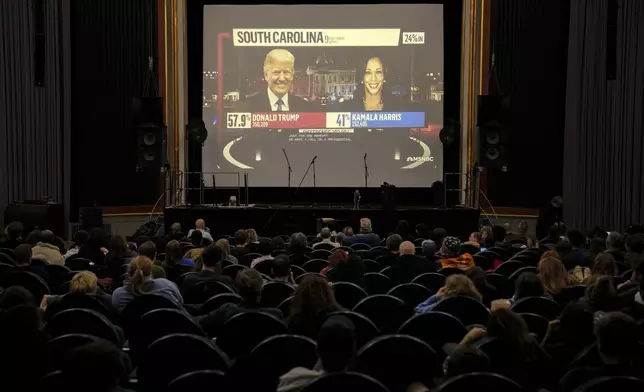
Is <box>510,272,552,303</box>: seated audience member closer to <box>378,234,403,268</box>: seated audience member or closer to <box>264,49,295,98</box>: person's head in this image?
<box>378,234,403,268</box>: seated audience member

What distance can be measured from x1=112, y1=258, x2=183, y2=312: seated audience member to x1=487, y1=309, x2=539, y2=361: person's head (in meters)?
2.83

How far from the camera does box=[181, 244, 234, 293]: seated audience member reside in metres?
6.77

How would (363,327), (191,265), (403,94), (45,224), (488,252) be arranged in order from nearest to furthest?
(363,327) < (191,265) < (488,252) < (45,224) < (403,94)

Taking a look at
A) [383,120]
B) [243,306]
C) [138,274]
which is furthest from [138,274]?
[383,120]

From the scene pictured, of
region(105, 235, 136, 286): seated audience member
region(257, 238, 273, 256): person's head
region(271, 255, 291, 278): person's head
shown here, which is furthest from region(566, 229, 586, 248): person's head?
region(105, 235, 136, 286): seated audience member

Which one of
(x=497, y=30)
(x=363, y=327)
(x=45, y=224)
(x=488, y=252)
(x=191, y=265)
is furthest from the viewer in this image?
(x=497, y=30)

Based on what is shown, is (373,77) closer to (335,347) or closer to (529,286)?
(529,286)

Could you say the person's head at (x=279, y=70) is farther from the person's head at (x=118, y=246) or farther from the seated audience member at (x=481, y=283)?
the seated audience member at (x=481, y=283)

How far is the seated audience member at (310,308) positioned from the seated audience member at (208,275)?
182 centimetres

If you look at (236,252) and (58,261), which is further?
(236,252)

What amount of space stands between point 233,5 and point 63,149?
5.68 metres

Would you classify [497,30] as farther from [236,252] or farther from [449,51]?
[236,252]

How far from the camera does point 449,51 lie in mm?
19406

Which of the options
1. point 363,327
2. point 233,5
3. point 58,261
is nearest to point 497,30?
point 233,5
